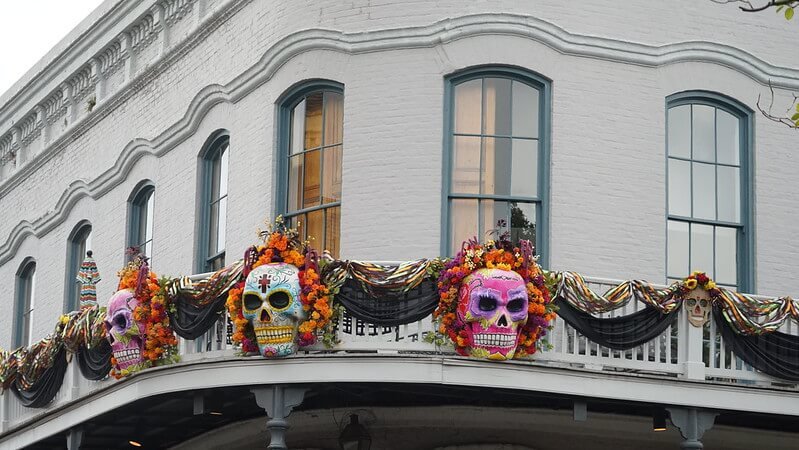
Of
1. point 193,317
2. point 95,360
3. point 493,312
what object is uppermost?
point 493,312

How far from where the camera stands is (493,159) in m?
21.9

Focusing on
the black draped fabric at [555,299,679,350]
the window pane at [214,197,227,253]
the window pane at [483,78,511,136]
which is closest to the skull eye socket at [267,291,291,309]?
the black draped fabric at [555,299,679,350]

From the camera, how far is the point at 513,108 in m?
22.1

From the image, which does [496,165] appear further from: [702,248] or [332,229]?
[702,248]

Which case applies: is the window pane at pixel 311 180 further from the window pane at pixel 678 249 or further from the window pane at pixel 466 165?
the window pane at pixel 678 249

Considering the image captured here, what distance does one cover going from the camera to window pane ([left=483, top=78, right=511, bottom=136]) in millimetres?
21984

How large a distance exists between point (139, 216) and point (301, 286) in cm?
785

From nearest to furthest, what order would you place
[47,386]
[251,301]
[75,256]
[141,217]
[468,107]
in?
[251,301] → [468,107] → [47,386] → [141,217] → [75,256]

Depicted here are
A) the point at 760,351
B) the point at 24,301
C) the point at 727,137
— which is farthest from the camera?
the point at 24,301

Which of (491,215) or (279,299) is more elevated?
(491,215)

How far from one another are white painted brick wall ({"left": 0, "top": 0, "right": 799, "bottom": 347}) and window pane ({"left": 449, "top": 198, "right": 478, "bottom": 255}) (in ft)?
0.91

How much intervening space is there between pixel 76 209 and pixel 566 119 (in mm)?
9779

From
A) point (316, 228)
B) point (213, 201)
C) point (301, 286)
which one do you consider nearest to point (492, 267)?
point (301, 286)

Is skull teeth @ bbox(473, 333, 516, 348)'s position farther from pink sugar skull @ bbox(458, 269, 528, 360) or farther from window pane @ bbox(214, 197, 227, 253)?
window pane @ bbox(214, 197, 227, 253)
